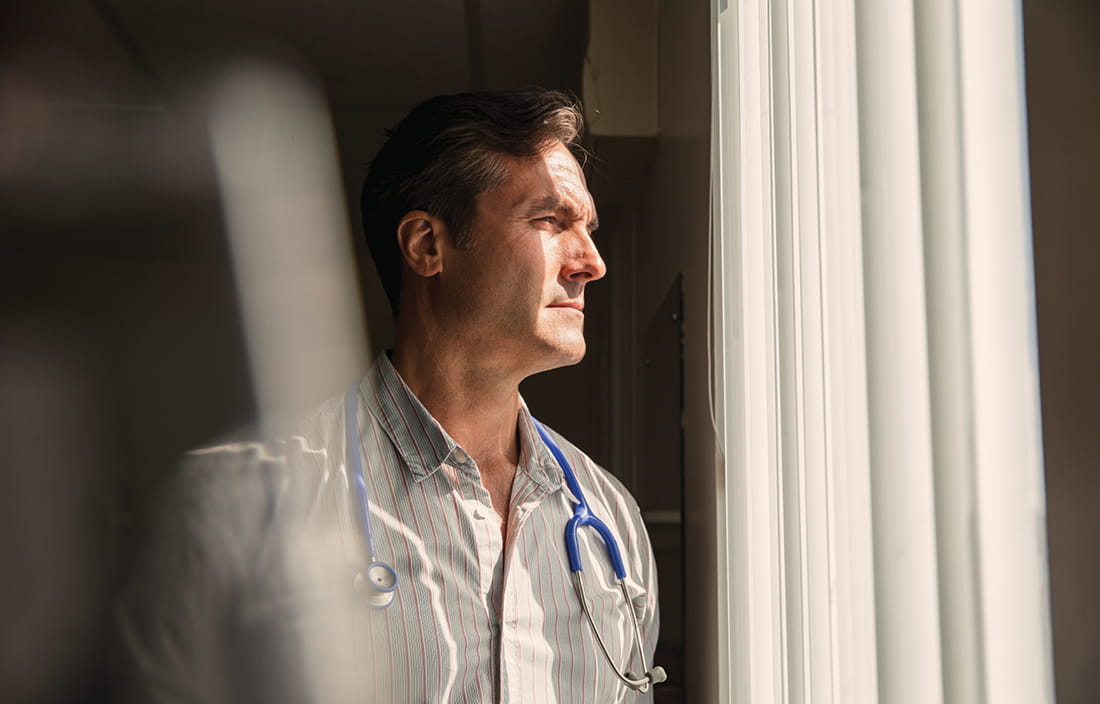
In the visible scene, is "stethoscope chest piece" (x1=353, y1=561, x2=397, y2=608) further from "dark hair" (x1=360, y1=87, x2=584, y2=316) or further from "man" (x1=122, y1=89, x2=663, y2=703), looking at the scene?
"dark hair" (x1=360, y1=87, x2=584, y2=316)

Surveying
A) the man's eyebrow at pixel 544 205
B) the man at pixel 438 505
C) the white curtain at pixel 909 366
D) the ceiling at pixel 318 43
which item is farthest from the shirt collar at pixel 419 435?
the ceiling at pixel 318 43

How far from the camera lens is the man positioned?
2.72ft

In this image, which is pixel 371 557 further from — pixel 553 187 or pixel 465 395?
pixel 553 187

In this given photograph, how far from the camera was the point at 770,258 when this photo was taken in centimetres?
65

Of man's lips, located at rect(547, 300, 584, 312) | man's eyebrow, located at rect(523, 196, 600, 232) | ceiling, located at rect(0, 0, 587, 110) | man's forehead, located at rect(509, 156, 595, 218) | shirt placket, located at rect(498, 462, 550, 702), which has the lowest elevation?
shirt placket, located at rect(498, 462, 550, 702)

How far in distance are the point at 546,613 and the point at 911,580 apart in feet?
1.88

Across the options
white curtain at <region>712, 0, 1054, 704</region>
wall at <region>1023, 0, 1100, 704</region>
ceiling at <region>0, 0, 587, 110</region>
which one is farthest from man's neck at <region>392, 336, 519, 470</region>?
ceiling at <region>0, 0, 587, 110</region>

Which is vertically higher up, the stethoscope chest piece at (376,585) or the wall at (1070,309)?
the wall at (1070,309)

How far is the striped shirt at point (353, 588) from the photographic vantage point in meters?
0.82

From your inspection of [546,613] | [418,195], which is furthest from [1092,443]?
[418,195]

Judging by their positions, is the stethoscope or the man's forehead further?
the man's forehead

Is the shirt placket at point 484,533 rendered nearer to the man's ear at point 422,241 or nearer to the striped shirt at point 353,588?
the striped shirt at point 353,588

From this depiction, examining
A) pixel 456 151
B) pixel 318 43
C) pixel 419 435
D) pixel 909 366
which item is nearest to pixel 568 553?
pixel 419 435

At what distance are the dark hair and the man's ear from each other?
0.01 metres
